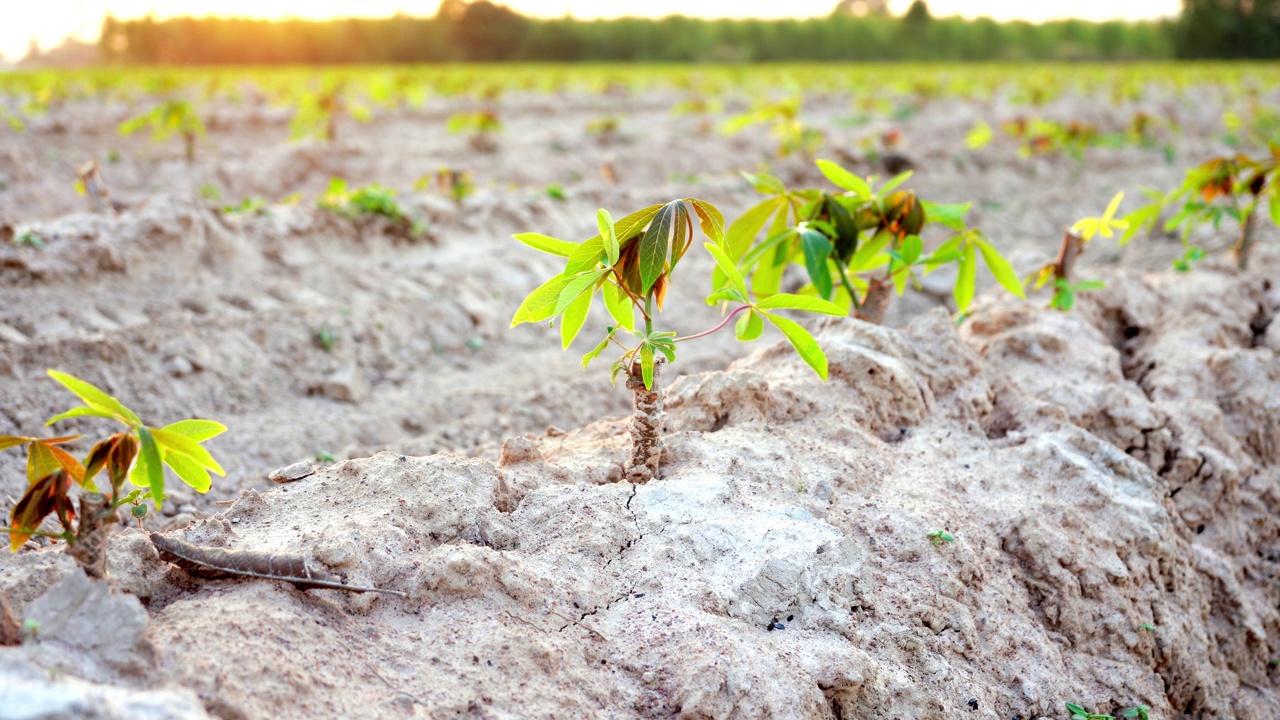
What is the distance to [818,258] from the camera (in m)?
2.20

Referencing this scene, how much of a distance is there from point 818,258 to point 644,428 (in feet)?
2.17

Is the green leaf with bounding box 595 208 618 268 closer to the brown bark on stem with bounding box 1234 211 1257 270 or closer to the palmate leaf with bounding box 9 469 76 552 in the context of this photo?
the palmate leaf with bounding box 9 469 76 552

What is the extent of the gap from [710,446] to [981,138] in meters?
6.03

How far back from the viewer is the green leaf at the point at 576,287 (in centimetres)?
155

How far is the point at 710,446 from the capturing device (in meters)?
2.07

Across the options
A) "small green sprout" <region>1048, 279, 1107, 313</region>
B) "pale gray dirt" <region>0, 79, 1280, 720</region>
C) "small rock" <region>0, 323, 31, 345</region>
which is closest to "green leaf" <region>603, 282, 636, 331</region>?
"pale gray dirt" <region>0, 79, 1280, 720</region>

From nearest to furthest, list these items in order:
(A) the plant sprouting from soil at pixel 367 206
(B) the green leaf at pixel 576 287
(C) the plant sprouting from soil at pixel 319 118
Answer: (B) the green leaf at pixel 576 287
(A) the plant sprouting from soil at pixel 367 206
(C) the plant sprouting from soil at pixel 319 118

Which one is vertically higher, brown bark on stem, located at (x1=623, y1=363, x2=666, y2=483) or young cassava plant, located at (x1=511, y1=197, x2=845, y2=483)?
young cassava plant, located at (x1=511, y1=197, x2=845, y2=483)

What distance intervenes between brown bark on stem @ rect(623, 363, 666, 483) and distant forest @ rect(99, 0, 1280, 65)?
28494 millimetres

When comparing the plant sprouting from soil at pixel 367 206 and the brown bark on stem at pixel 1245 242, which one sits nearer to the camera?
the brown bark on stem at pixel 1245 242

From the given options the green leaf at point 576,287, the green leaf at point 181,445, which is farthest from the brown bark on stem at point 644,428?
the green leaf at point 181,445

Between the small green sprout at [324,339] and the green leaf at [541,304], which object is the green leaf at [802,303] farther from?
the small green sprout at [324,339]

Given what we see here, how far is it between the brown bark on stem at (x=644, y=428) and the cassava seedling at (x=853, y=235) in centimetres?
65

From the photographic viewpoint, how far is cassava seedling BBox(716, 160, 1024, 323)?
8.01ft
